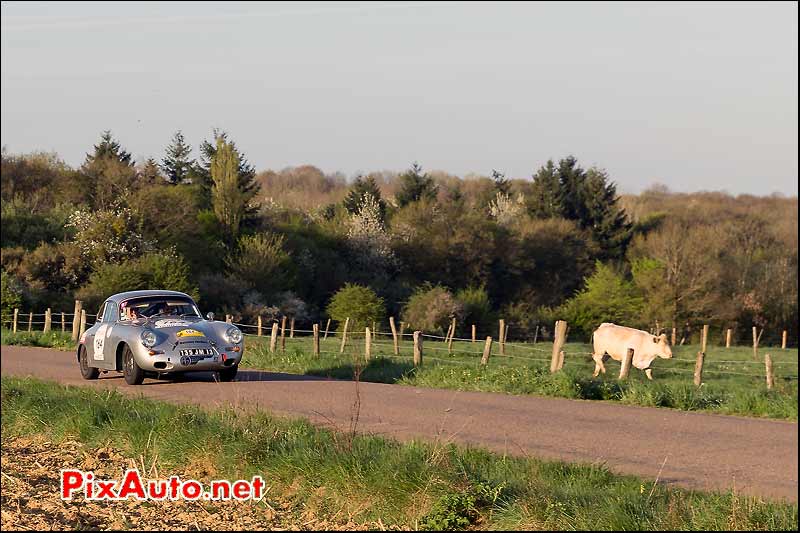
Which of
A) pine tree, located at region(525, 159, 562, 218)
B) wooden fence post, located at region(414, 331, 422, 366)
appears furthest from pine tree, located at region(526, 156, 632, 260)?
wooden fence post, located at region(414, 331, 422, 366)

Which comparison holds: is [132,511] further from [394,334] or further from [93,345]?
[394,334]

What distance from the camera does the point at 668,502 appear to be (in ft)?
26.2

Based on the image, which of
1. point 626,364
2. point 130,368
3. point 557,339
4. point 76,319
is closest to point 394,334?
point 557,339

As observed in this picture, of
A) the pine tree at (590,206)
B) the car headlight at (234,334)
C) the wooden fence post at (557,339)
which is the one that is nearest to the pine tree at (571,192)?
the pine tree at (590,206)

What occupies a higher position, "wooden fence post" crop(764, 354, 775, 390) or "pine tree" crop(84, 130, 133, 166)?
"pine tree" crop(84, 130, 133, 166)

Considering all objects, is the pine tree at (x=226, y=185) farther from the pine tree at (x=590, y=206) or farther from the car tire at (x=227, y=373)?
the pine tree at (x=590, y=206)

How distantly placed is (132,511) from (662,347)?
11424mm

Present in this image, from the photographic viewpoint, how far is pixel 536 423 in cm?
1421

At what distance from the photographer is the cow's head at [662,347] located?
16.2 meters

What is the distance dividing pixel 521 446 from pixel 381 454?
3.27 meters

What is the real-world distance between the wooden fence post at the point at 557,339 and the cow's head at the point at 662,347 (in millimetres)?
1537

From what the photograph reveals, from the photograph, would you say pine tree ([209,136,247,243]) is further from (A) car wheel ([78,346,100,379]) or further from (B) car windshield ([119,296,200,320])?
(A) car wheel ([78,346,100,379])

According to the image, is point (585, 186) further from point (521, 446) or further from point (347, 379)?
point (521, 446)

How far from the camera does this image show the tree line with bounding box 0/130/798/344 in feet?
28.8
